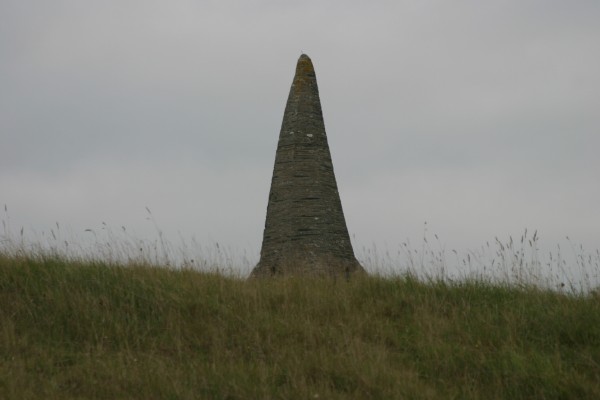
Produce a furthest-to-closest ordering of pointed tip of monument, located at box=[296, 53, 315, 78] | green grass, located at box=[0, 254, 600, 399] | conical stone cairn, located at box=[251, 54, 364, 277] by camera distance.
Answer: pointed tip of monument, located at box=[296, 53, 315, 78] → conical stone cairn, located at box=[251, 54, 364, 277] → green grass, located at box=[0, 254, 600, 399]

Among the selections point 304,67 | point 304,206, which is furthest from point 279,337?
point 304,67

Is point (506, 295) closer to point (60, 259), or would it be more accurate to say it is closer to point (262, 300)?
point (262, 300)

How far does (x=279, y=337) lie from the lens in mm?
8484

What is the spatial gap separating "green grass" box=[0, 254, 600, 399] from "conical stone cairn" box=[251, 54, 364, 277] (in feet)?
3.47

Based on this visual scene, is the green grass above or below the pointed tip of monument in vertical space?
below

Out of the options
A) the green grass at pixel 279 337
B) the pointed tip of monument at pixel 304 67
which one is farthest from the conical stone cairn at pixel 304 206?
the green grass at pixel 279 337

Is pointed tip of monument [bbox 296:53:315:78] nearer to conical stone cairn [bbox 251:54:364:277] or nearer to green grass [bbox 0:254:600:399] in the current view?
conical stone cairn [bbox 251:54:364:277]

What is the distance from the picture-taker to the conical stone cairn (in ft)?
37.7

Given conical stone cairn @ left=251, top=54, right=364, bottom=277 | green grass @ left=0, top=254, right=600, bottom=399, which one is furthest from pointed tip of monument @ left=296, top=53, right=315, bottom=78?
green grass @ left=0, top=254, right=600, bottom=399

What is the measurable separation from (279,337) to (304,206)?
3.59m

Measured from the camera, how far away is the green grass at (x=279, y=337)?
726cm

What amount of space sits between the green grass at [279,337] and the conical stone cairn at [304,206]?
106 cm

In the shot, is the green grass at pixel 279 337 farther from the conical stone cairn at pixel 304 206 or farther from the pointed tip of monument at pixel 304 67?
the pointed tip of monument at pixel 304 67

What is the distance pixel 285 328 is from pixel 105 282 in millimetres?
2616
